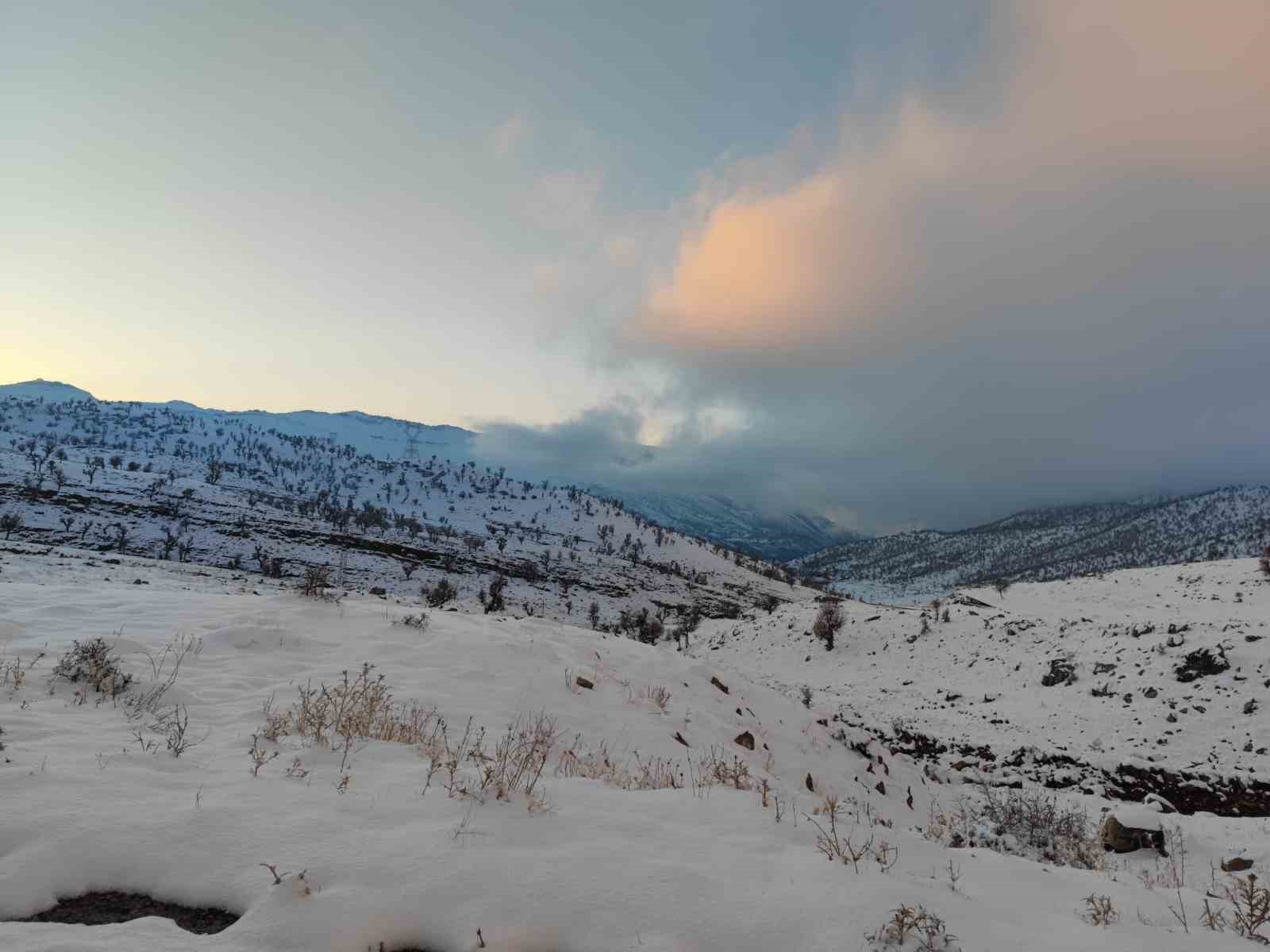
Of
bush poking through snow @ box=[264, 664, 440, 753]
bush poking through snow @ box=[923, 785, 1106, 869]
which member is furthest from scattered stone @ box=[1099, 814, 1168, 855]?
bush poking through snow @ box=[264, 664, 440, 753]

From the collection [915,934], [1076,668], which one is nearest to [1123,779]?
[1076,668]

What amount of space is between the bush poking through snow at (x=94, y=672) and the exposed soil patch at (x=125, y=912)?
14.3 ft

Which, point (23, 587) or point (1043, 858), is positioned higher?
point (23, 587)

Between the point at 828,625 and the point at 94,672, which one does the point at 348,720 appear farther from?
the point at 828,625

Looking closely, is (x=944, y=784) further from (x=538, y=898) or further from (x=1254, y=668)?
(x=538, y=898)

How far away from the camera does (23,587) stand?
39.2 ft

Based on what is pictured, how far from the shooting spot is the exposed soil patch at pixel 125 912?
2811mm

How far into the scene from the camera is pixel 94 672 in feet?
21.8

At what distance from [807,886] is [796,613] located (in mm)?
46894

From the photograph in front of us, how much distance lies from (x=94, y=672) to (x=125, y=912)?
5.18 metres

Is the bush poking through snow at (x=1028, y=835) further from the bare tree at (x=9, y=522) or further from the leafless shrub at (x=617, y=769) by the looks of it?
the bare tree at (x=9, y=522)

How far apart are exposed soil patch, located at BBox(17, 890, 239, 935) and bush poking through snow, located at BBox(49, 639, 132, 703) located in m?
4.37

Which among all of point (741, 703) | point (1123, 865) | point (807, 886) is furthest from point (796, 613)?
point (807, 886)

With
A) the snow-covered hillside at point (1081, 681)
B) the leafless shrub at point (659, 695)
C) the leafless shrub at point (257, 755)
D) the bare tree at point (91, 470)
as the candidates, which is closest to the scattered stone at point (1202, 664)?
the snow-covered hillside at point (1081, 681)
